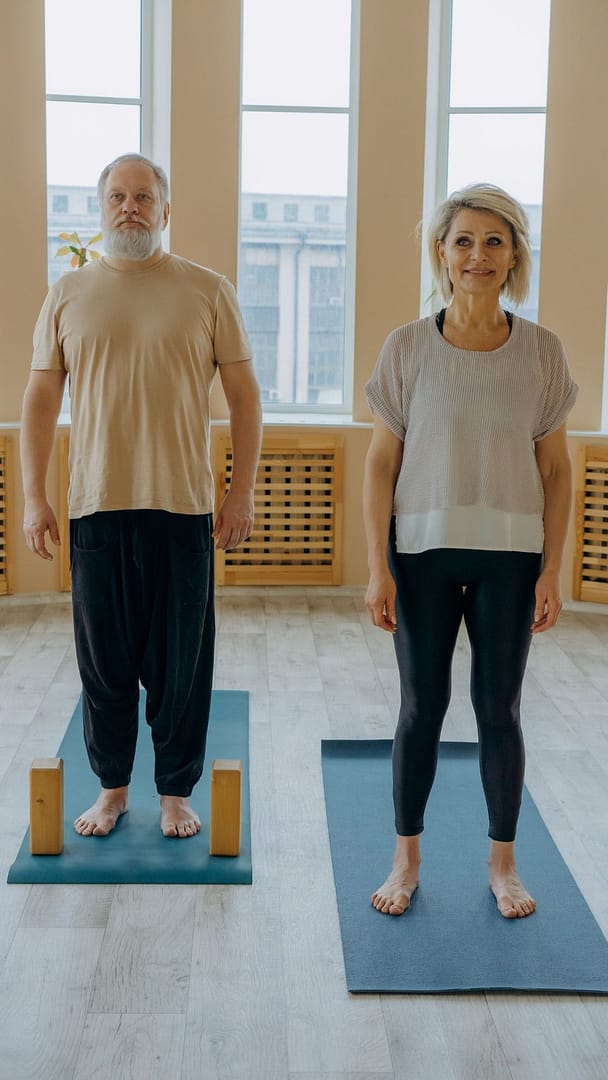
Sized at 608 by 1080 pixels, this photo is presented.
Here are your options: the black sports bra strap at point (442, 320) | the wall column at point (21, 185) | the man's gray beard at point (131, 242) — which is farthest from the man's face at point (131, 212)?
the wall column at point (21, 185)

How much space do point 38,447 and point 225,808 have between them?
37.3 inches

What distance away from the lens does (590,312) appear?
543 centimetres

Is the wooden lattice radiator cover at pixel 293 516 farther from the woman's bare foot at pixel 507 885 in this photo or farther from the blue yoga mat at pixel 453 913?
the woman's bare foot at pixel 507 885

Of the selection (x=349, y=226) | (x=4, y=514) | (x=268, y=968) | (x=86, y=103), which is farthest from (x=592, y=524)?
(x=268, y=968)

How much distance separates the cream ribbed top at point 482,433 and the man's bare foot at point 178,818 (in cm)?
98

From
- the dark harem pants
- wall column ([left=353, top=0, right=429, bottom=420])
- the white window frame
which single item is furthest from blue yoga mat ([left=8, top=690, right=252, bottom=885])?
the white window frame

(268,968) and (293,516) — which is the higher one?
(293,516)

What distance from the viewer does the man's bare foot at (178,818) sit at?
2.96m

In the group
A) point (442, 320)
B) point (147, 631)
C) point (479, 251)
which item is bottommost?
point (147, 631)

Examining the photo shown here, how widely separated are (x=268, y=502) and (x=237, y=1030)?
368 cm

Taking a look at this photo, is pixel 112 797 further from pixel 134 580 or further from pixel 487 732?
pixel 487 732

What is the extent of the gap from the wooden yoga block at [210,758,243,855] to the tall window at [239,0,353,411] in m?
3.41

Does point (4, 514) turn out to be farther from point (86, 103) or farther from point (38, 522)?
point (38, 522)

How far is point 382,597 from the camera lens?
2.51 m
